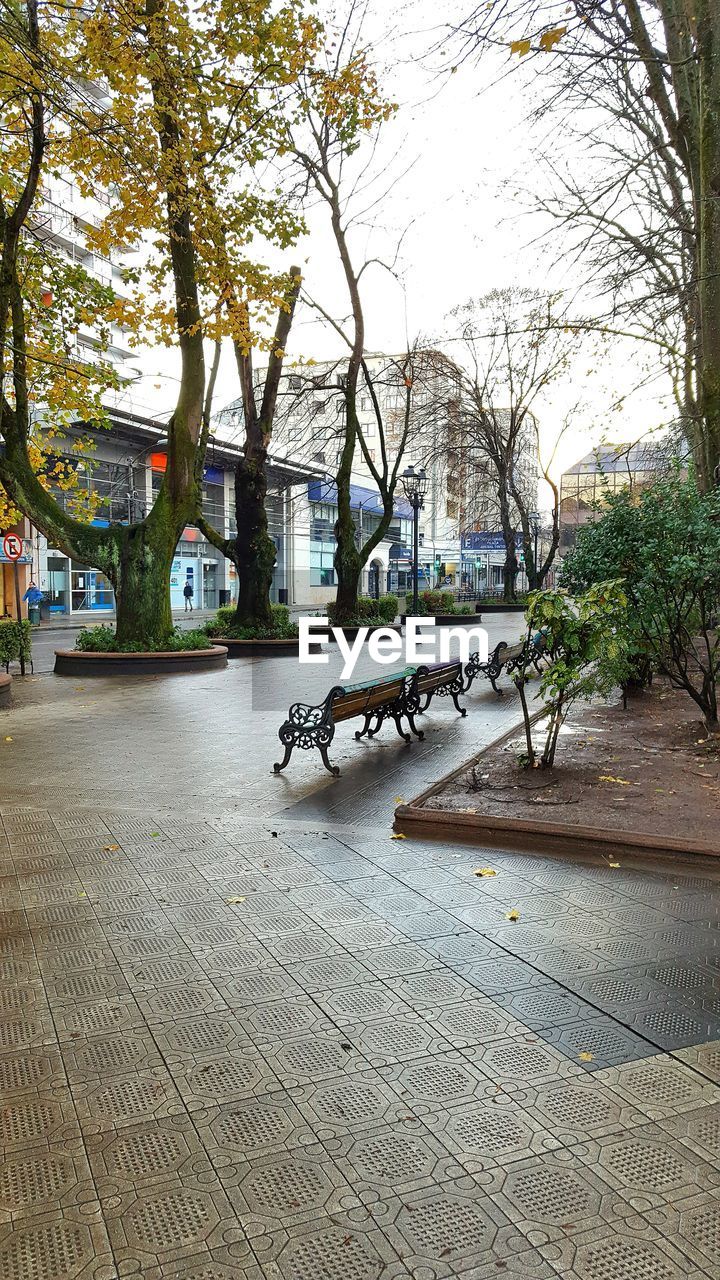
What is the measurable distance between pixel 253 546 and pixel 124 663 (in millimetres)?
5923

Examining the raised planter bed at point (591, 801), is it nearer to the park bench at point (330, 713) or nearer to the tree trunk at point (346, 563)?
the park bench at point (330, 713)

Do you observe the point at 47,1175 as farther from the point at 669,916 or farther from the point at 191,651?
the point at 191,651

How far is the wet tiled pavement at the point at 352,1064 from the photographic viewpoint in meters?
2.19

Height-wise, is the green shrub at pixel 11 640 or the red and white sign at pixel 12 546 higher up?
the red and white sign at pixel 12 546

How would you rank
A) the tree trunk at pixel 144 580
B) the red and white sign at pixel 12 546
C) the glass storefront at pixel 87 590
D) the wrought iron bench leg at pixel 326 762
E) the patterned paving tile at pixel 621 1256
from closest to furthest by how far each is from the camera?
the patterned paving tile at pixel 621 1256
the wrought iron bench leg at pixel 326 762
the tree trunk at pixel 144 580
the red and white sign at pixel 12 546
the glass storefront at pixel 87 590

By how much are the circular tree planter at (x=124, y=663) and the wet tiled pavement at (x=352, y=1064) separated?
1038 centimetres

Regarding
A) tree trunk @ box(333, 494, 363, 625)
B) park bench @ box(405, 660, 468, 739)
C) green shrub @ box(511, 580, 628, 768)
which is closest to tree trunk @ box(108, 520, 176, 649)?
tree trunk @ box(333, 494, 363, 625)

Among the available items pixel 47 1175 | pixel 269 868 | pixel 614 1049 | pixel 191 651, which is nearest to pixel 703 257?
pixel 269 868

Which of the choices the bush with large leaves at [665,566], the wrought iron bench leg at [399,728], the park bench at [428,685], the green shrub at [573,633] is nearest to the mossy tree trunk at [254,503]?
the park bench at [428,685]

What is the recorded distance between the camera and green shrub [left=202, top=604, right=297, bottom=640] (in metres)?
20.5

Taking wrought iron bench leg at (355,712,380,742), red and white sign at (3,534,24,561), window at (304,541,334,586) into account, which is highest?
window at (304,541,334,586)

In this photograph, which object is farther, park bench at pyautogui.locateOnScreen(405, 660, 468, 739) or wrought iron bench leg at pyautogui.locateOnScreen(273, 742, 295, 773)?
park bench at pyautogui.locateOnScreen(405, 660, 468, 739)

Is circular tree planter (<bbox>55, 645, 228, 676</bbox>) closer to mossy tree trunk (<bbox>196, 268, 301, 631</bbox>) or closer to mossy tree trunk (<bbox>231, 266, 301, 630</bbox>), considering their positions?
mossy tree trunk (<bbox>231, 266, 301, 630</bbox>)

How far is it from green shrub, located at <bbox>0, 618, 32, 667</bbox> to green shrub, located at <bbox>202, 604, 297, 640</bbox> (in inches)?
212
